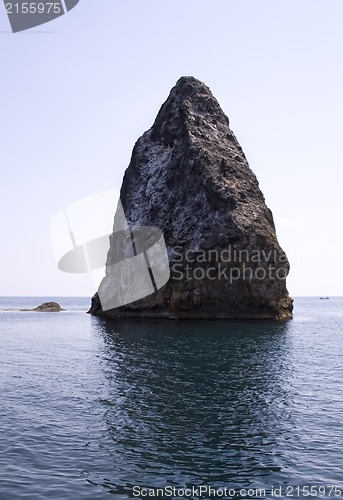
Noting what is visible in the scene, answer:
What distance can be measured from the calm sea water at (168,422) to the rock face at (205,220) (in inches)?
1148

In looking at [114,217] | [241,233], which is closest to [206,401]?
[241,233]

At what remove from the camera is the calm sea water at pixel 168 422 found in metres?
13.7

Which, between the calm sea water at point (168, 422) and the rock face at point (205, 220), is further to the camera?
the rock face at point (205, 220)

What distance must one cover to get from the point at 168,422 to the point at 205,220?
53584 mm

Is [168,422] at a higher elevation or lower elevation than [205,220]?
lower

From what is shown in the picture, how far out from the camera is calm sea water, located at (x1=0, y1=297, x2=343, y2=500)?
44.9 feet

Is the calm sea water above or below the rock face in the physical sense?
below

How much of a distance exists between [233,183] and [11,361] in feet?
160

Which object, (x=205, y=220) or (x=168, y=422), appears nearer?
(x=168, y=422)

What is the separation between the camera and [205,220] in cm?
7106

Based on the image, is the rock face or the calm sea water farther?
the rock face

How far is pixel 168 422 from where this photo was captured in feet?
62.9

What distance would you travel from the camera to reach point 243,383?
26.6 meters

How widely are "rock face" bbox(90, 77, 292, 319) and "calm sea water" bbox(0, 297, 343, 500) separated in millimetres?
29162
